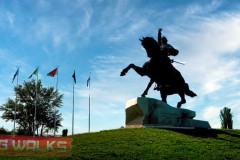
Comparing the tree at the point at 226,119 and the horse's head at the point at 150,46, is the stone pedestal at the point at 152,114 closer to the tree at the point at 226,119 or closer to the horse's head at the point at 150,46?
the horse's head at the point at 150,46

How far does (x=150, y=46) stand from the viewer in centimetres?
2377

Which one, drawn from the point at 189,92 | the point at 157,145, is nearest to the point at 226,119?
the point at 189,92

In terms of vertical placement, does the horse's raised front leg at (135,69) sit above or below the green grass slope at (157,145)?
above

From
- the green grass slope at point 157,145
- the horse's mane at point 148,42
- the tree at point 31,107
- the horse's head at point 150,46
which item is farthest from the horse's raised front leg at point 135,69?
the tree at point 31,107

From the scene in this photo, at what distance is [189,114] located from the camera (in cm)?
2644

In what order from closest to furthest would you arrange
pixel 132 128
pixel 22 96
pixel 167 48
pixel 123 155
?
1. pixel 123 155
2. pixel 132 128
3. pixel 167 48
4. pixel 22 96

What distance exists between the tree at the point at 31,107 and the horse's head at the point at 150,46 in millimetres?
33321

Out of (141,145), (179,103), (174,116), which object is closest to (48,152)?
(141,145)

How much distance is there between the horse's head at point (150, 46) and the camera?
23.5m

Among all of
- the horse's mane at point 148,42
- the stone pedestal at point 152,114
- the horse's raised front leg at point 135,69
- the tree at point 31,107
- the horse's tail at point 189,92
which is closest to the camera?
the horse's mane at point 148,42

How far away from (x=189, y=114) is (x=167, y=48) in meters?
5.08

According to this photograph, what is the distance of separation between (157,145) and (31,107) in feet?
129

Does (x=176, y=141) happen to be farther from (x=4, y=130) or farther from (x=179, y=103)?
(x=4, y=130)

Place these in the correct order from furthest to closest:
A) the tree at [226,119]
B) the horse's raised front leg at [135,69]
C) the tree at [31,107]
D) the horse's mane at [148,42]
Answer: the tree at [31,107], the tree at [226,119], the horse's raised front leg at [135,69], the horse's mane at [148,42]
